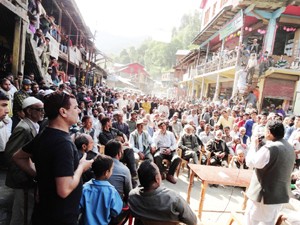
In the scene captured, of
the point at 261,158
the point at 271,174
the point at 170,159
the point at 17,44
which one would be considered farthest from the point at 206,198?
the point at 17,44

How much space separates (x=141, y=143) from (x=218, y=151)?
2.09 meters

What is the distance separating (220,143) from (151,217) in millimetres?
4446

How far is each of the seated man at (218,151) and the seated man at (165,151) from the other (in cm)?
104

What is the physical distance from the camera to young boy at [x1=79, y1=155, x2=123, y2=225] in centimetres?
217

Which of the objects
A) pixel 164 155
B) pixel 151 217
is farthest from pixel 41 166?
pixel 164 155

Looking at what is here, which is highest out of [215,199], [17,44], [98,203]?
[17,44]

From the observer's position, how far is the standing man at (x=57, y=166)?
1439 millimetres

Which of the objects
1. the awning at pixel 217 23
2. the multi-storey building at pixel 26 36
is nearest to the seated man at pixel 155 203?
the multi-storey building at pixel 26 36

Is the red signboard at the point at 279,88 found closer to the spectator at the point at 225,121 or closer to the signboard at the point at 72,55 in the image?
the spectator at the point at 225,121

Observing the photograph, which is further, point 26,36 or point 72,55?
point 72,55

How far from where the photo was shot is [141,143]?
562cm

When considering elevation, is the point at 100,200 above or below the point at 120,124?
below

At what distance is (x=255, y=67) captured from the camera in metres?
11.6

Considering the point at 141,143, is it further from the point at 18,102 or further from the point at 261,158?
the point at 261,158
